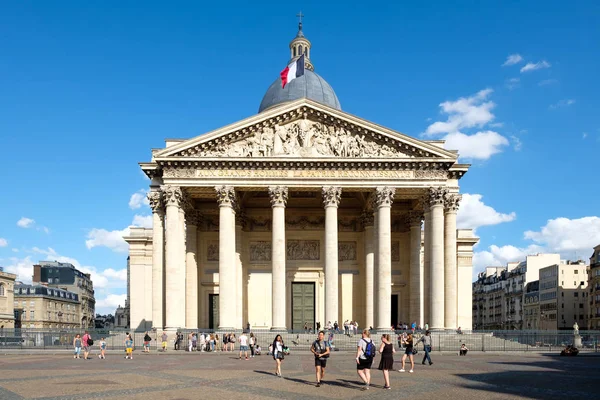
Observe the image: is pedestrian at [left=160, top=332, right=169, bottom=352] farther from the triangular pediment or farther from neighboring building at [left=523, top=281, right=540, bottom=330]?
neighboring building at [left=523, top=281, right=540, bottom=330]

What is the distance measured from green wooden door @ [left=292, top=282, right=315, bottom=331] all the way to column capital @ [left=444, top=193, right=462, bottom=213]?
13990mm

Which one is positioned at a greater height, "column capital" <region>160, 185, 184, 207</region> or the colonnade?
"column capital" <region>160, 185, 184, 207</region>

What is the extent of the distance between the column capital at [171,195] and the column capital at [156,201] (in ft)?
5.48

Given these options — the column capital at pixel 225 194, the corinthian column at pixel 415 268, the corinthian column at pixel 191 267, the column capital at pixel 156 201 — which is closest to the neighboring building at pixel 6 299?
the corinthian column at pixel 191 267

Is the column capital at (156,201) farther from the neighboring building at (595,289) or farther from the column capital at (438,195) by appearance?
the neighboring building at (595,289)

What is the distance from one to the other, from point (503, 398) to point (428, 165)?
92.3 ft

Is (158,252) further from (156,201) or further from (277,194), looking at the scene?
(277,194)

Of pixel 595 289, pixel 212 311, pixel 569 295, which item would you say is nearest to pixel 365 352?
pixel 212 311

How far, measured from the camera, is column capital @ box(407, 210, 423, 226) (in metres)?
49.9

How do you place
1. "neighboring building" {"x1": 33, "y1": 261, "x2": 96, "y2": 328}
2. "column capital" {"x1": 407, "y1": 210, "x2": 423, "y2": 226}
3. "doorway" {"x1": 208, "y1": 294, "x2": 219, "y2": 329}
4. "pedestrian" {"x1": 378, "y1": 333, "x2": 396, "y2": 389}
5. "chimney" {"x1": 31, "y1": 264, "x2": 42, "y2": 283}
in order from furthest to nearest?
1. "neighboring building" {"x1": 33, "y1": 261, "x2": 96, "y2": 328}
2. "chimney" {"x1": 31, "y1": 264, "x2": 42, "y2": 283}
3. "doorway" {"x1": 208, "y1": 294, "x2": 219, "y2": 329}
4. "column capital" {"x1": 407, "y1": 210, "x2": 423, "y2": 226}
5. "pedestrian" {"x1": 378, "y1": 333, "x2": 396, "y2": 389}

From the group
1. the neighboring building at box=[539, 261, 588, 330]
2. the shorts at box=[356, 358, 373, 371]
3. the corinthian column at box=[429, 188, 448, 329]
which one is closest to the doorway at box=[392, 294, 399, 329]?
the corinthian column at box=[429, 188, 448, 329]

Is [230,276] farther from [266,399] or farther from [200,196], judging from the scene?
[266,399]

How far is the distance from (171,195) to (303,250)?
14121mm

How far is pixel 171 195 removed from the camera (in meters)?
43.0
